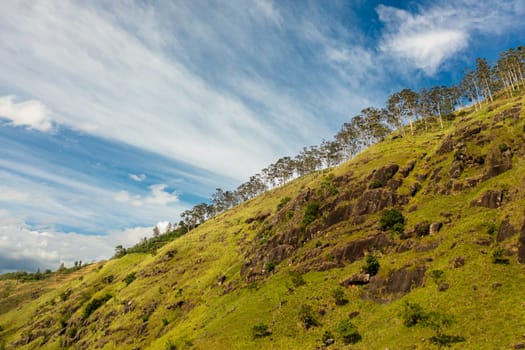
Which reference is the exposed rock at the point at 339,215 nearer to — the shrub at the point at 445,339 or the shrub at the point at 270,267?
the shrub at the point at 270,267

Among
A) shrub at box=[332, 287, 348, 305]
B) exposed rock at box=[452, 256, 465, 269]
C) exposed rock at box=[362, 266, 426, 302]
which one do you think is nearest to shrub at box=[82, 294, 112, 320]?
shrub at box=[332, 287, 348, 305]

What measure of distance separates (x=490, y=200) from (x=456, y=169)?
16375 millimetres

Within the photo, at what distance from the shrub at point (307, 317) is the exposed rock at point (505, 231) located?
3364 cm

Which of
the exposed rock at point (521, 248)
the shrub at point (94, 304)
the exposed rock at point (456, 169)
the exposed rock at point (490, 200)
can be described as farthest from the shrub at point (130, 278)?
the exposed rock at point (521, 248)

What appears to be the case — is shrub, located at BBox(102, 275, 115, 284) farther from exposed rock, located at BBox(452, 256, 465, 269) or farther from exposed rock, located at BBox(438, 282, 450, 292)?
exposed rock, located at BBox(452, 256, 465, 269)

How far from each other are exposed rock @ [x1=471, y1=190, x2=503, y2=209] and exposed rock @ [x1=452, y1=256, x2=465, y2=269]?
15.4 meters

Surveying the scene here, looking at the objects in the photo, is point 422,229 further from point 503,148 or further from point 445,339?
point 445,339

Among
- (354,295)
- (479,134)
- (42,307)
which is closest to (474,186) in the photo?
(479,134)

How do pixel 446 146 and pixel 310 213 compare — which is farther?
pixel 310 213

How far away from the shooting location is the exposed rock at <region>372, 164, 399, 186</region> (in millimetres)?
85250

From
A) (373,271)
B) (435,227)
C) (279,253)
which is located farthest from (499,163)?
(279,253)

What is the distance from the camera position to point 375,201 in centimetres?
7894

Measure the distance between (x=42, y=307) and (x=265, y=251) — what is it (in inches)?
6248

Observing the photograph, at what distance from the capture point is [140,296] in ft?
384
